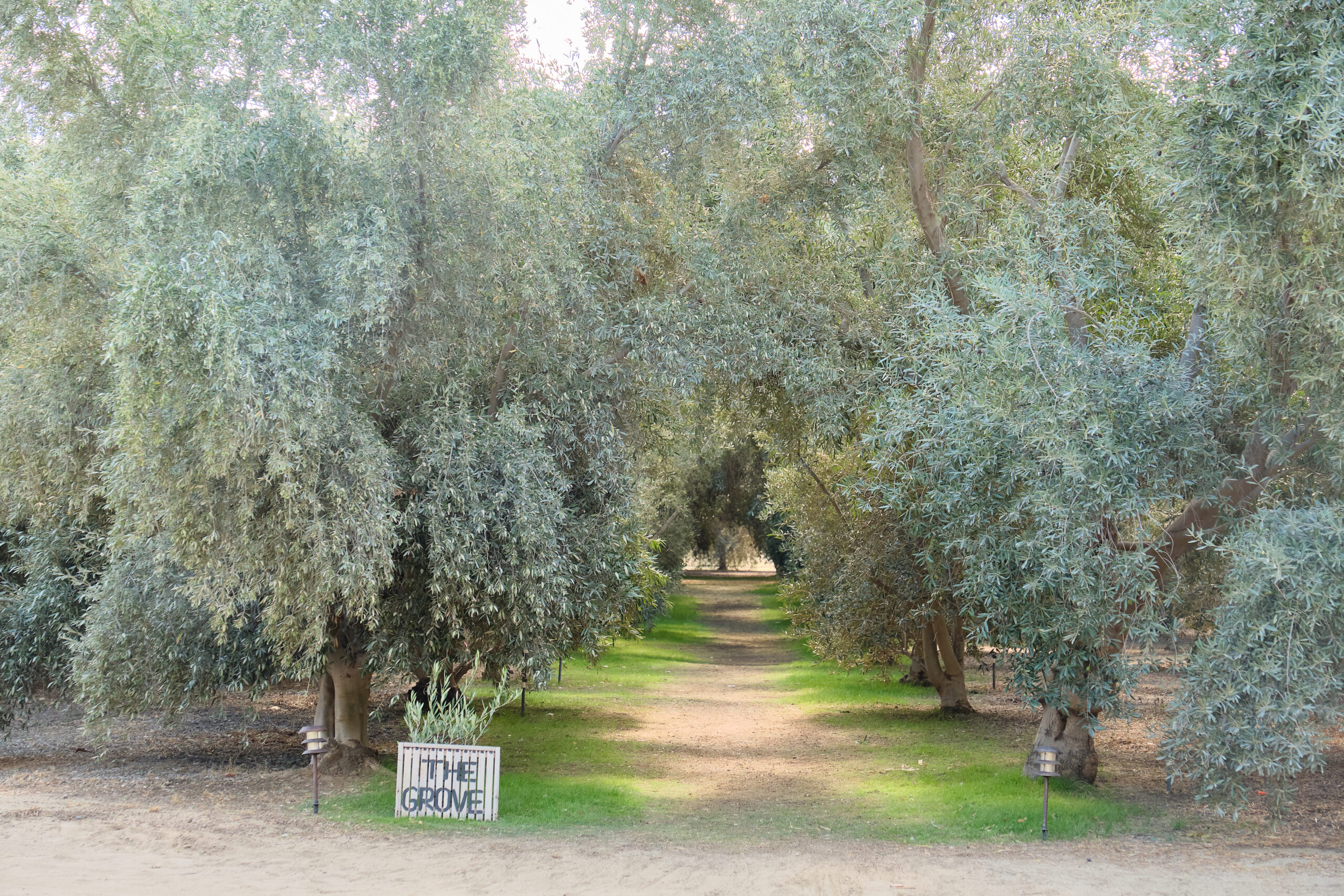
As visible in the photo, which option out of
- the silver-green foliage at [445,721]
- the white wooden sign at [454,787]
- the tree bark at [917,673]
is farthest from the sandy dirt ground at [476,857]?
the tree bark at [917,673]

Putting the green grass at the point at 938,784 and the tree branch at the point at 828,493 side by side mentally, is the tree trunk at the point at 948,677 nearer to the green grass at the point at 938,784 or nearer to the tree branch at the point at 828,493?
the green grass at the point at 938,784

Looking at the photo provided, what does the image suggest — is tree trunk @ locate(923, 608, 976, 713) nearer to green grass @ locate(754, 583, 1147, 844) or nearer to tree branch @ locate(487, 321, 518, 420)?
green grass @ locate(754, 583, 1147, 844)

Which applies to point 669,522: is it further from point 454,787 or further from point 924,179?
point 454,787

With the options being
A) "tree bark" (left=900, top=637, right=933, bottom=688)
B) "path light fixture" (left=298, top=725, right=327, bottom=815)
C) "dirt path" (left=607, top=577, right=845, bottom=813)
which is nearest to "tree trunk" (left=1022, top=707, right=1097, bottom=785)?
"dirt path" (left=607, top=577, right=845, bottom=813)

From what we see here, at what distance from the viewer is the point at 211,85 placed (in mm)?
10156

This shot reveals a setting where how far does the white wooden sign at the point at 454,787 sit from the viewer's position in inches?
396

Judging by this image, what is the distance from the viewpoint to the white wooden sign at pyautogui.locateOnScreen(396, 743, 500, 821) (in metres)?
10.1

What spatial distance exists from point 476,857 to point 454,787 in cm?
140

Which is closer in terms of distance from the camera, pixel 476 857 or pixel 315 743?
pixel 476 857

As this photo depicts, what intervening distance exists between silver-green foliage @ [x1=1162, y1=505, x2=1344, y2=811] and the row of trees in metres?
0.04

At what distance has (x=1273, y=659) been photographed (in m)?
7.77

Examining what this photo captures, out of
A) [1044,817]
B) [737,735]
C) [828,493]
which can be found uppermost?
[828,493]

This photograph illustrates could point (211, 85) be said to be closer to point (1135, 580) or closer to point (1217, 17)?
point (1217, 17)

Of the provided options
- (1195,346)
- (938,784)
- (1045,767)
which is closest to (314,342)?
(1045,767)
